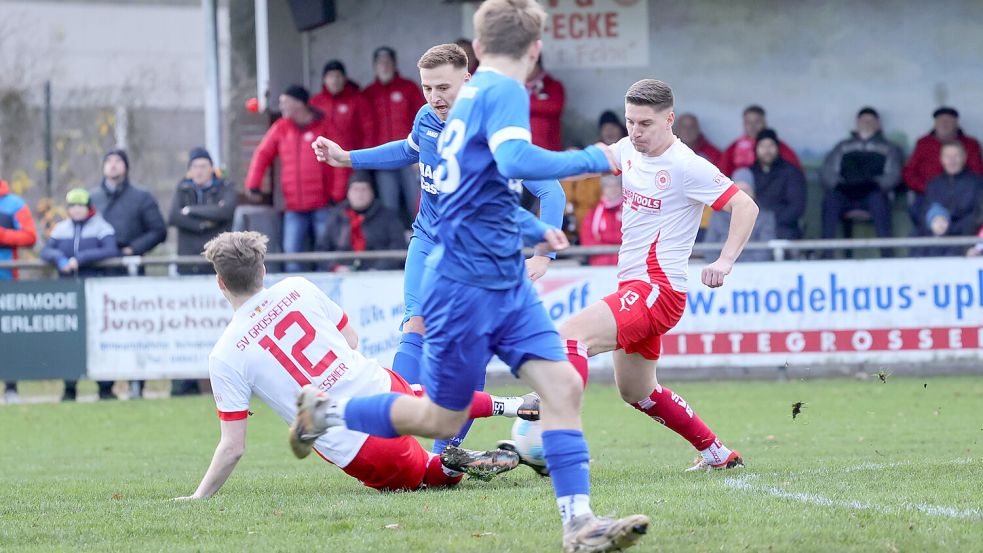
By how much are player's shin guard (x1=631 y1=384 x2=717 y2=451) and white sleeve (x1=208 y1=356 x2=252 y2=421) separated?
7.63 feet

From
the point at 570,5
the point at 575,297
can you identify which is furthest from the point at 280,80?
the point at 575,297

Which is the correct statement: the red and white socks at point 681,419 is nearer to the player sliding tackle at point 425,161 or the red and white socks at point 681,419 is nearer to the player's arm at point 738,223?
the player's arm at point 738,223

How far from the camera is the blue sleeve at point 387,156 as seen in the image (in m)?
7.86

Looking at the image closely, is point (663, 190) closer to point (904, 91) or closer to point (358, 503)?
point (358, 503)

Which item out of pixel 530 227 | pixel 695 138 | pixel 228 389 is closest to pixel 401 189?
pixel 695 138

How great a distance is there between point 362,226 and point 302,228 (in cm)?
95

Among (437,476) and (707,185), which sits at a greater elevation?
(707,185)

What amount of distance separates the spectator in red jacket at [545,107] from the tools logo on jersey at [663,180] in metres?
8.98

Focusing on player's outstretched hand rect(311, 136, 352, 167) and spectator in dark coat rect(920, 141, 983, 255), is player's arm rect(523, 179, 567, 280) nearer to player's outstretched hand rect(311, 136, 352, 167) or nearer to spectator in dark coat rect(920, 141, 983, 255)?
player's outstretched hand rect(311, 136, 352, 167)

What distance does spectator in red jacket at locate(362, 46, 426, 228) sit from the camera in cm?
1666

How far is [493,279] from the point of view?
5336mm

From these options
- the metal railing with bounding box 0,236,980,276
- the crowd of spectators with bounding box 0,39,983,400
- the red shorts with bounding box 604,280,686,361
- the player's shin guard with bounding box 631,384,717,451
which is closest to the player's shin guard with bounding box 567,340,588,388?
the red shorts with bounding box 604,280,686,361

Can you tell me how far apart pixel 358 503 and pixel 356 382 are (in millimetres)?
565

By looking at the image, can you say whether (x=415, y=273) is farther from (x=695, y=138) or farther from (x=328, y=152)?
(x=695, y=138)
